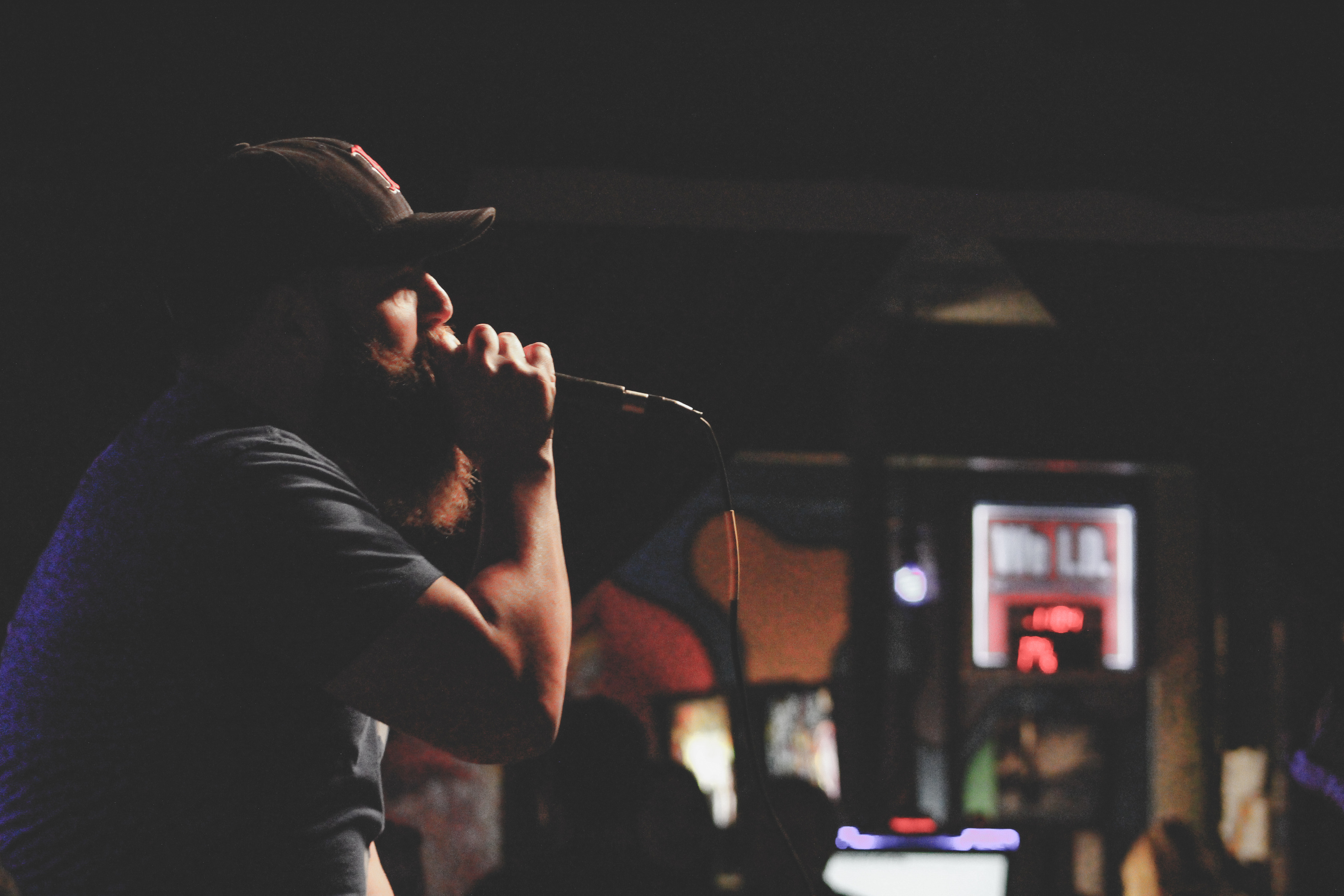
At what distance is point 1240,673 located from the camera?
7621 millimetres

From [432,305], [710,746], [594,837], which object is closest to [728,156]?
[594,837]

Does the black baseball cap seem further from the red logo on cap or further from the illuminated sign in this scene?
the illuminated sign

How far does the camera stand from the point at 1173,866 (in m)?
4.02

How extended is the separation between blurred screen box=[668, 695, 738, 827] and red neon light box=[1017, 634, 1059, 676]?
2061 millimetres

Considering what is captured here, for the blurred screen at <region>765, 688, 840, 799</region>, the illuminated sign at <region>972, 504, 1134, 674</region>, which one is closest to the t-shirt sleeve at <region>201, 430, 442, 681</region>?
the blurred screen at <region>765, 688, 840, 799</region>

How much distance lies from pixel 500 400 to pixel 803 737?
6.96 meters

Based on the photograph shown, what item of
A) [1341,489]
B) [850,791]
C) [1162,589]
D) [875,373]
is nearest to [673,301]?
[1341,489]

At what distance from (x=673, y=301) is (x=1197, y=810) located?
650 centimetres

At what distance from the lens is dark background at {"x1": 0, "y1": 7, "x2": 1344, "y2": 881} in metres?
2.47

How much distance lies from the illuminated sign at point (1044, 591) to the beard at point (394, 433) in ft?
22.4

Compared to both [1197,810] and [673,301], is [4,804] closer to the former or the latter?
[673,301]

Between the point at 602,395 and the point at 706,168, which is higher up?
the point at 706,168

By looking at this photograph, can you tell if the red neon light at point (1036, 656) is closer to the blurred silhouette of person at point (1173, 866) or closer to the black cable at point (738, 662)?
the blurred silhouette of person at point (1173, 866)

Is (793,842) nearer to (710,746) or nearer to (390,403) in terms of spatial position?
(390,403)
